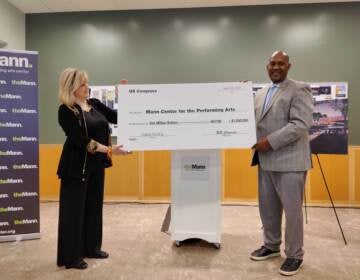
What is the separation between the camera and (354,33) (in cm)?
488

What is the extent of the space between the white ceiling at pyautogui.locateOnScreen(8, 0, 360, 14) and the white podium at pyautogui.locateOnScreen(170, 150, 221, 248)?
284 centimetres

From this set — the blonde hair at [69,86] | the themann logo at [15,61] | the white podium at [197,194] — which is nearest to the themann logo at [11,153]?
the themann logo at [15,61]

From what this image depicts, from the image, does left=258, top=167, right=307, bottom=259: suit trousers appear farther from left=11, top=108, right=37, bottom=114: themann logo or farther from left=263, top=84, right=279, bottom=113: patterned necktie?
left=11, top=108, right=37, bottom=114: themann logo

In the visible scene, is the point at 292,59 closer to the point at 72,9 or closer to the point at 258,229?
the point at 258,229

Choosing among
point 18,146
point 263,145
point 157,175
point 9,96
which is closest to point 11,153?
point 18,146

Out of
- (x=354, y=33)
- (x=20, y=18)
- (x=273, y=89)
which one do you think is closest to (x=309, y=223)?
(x=273, y=89)

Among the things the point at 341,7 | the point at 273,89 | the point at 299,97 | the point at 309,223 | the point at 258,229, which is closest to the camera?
the point at 299,97

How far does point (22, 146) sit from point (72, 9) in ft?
8.95

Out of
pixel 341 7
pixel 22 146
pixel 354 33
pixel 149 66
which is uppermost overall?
pixel 341 7

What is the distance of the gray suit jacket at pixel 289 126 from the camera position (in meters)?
2.48

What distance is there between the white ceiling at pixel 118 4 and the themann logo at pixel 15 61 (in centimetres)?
191

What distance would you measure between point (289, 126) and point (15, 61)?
2621 millimetres

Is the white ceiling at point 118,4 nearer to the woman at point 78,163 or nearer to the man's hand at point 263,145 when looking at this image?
the woman at point 78,163

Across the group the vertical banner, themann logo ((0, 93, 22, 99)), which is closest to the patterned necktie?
the vertical banner
